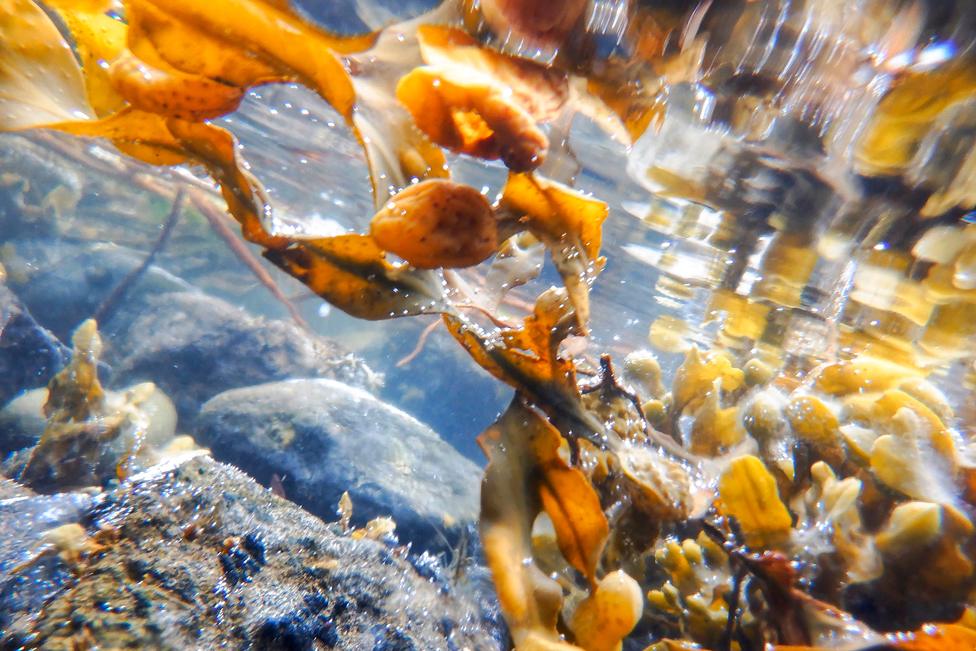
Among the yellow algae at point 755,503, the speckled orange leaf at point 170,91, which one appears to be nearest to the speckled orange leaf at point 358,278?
the speckled orange leaf at point 170,91

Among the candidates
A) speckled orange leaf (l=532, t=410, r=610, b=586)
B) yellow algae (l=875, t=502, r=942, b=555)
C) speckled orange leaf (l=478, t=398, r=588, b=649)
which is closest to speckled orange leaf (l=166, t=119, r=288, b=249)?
speckled orange leaf (l=478, t=398, r=588, b=649)

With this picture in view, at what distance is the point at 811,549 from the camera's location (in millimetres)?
1966

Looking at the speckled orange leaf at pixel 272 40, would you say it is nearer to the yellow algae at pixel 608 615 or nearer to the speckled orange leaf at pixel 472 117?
the speckled orange leaf at pixel 472 117

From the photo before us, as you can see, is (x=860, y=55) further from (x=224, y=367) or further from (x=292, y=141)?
(x=292, y=141)

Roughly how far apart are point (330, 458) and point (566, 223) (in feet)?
19.5

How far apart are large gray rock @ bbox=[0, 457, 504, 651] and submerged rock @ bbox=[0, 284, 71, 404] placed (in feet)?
21.6

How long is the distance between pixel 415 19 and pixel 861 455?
282cm

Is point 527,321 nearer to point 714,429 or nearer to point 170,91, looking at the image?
point 170,91

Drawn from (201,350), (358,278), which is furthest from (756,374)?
(201,350)

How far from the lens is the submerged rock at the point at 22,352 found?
22.1 feet

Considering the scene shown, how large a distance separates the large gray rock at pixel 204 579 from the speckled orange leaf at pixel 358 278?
870mm

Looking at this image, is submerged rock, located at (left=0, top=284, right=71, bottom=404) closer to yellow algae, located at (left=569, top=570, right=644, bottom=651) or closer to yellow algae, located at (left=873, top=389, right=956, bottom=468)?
yellow algae, located at (left=569, top=570, right=644, bottom=651)

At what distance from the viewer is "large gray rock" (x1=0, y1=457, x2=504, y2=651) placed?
135 cm

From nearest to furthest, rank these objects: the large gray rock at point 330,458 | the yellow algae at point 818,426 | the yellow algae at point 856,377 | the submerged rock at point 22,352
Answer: the yellow algae at point 818,426
the yellow algae at point 856,377
the large gray rock at point 330,458
the submerged rock at point 22,352
